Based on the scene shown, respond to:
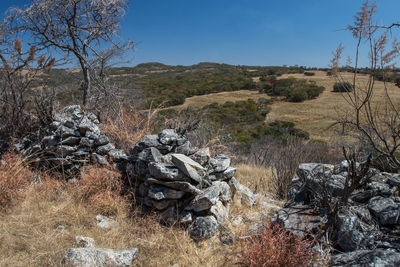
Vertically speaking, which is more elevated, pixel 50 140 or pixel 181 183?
pixel 50 140

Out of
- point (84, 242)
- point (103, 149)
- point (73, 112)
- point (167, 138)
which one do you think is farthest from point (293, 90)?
point (84, 242)

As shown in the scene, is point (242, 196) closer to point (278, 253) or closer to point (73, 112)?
point (278, 253)

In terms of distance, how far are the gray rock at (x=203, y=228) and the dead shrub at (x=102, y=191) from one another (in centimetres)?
103

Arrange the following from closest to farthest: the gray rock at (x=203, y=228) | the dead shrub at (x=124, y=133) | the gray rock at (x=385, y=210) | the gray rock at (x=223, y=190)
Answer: the gray rock at (x=385, y=210)
the gray rock at (x=203, y=228)
the gray rock at (x=223, y=190)
the dead shrub at (x=124, y=133)

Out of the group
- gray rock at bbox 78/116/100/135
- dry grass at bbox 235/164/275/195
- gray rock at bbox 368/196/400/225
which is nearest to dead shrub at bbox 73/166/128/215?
gray rock at bbox 78/116/100/135

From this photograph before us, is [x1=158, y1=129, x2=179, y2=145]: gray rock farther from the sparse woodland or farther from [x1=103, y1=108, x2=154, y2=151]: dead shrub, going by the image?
[x1=103, y1=108, x2=154, y2=151]: dead shrub

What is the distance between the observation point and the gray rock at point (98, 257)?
249 cm

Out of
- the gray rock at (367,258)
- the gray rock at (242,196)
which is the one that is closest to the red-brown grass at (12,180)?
the gray rock at (242,196)

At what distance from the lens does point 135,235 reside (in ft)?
10.8

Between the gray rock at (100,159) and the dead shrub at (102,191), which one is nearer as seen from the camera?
the dead shrub at (102,191)

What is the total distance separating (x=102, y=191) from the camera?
3.95 metres

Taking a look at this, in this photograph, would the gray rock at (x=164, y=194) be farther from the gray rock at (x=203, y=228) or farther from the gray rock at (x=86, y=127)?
the gray rock at (x=86, y=127)

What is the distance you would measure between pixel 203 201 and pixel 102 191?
60.8 inches

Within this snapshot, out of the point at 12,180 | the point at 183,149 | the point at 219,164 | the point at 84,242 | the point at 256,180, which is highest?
the point at 183,149
